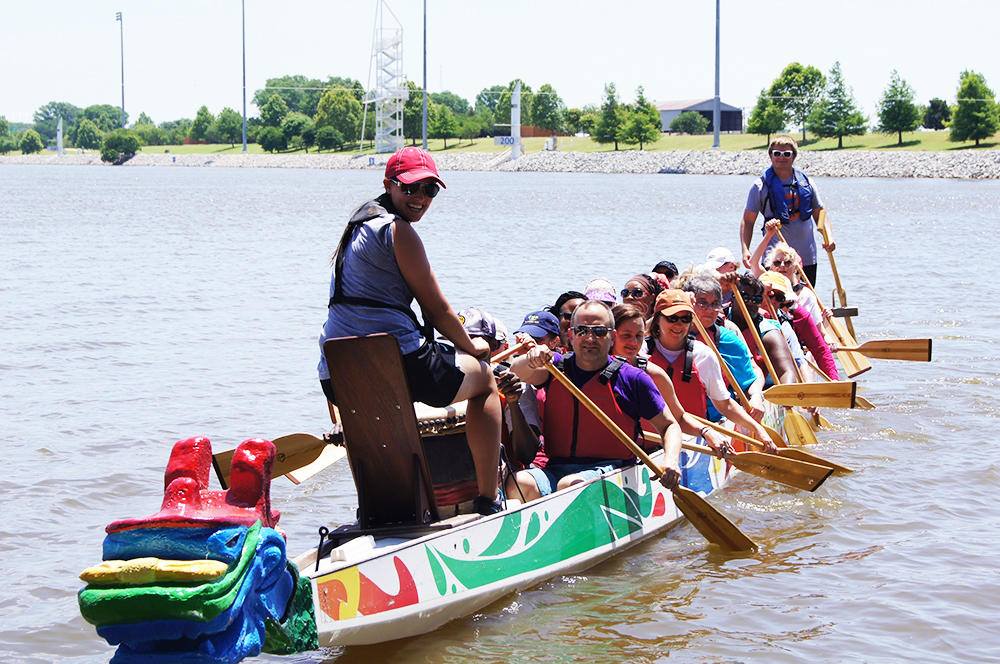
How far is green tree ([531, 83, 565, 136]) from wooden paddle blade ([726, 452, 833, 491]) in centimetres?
11708

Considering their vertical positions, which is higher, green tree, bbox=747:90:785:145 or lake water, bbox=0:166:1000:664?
green tree, bbox=747:90:785:145

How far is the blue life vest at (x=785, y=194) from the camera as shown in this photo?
11.1 meters

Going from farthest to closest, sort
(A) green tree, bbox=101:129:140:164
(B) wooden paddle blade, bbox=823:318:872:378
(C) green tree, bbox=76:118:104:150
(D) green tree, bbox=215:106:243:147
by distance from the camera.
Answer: (C) green tree, bbox=76:118:104:150 < (D) green tree, bbox=215:106:243:147 < (A) green tree, bbox=101:129:140:164 < (B) wooden paddle blade, bbox=823:318:872:378

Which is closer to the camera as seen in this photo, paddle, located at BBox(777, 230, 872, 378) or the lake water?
the lake water

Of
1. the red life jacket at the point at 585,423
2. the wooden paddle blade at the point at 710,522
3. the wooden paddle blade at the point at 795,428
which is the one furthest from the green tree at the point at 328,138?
the red life jacket at the point at 585,423

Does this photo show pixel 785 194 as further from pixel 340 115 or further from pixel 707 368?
pixel 340 115

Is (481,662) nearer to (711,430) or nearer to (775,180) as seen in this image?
(711,430)

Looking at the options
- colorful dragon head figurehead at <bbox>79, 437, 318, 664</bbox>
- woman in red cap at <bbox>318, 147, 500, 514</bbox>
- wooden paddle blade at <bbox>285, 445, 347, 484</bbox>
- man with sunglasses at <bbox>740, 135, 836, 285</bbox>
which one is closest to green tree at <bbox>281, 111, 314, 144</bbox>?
man with sunglasses at <bbox>740, 135, 836, 285</bbox>

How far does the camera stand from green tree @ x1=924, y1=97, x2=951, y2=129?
9212 centimetres

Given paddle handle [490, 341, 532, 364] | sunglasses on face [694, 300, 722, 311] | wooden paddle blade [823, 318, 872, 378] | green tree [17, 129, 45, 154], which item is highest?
green tree [17, 129, 45, 154]

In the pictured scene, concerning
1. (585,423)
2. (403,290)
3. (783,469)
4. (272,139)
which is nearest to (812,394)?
(783,469)

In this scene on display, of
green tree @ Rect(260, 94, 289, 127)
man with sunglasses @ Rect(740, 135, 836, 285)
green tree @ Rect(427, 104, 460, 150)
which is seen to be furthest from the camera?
green tree @ Rect(260, 94, 289, 127)

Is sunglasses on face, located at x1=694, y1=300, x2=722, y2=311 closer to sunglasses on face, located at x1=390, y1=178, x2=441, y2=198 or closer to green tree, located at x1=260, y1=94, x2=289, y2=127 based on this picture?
sunglasses on face, located at x1=390, y1=178, x2=441, y2=198

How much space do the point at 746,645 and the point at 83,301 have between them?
15.3m
